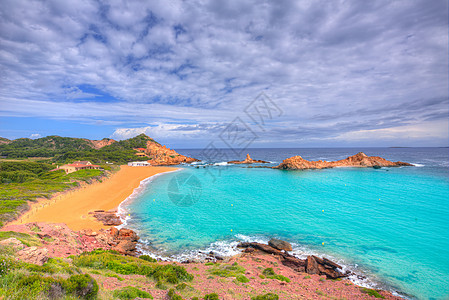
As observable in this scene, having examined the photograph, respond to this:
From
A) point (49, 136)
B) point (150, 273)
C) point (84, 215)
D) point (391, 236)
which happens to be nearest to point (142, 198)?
point (84, 215)

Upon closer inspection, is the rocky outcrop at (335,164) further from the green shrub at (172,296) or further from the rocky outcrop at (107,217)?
the green shrub at (172,296)

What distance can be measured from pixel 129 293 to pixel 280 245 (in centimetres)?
1394

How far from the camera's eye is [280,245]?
58.1 feet

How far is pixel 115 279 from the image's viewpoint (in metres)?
9.62

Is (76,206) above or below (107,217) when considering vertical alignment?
above

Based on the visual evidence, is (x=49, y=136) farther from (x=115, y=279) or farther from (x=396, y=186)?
(x=396, y=186)

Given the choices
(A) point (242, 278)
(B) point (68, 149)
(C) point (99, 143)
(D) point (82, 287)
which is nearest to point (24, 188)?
(D) point (82, 287)

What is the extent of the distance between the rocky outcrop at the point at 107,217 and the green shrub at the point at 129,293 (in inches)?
661

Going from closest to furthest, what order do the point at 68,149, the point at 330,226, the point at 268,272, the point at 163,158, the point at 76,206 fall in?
the point at 268,272 < the point at 330,226 < the point at 76,206 < the point at 163,158 < the point at 68,149

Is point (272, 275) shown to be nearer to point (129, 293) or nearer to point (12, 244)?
point (129, 293)

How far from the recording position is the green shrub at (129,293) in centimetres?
771

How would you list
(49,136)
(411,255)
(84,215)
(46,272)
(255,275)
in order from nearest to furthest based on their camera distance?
(46,272)
(255,275)
(411,255)
(84,215)
(49,136)

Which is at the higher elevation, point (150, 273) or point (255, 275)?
point (150, 273)

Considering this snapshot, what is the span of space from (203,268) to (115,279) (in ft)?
20.3
